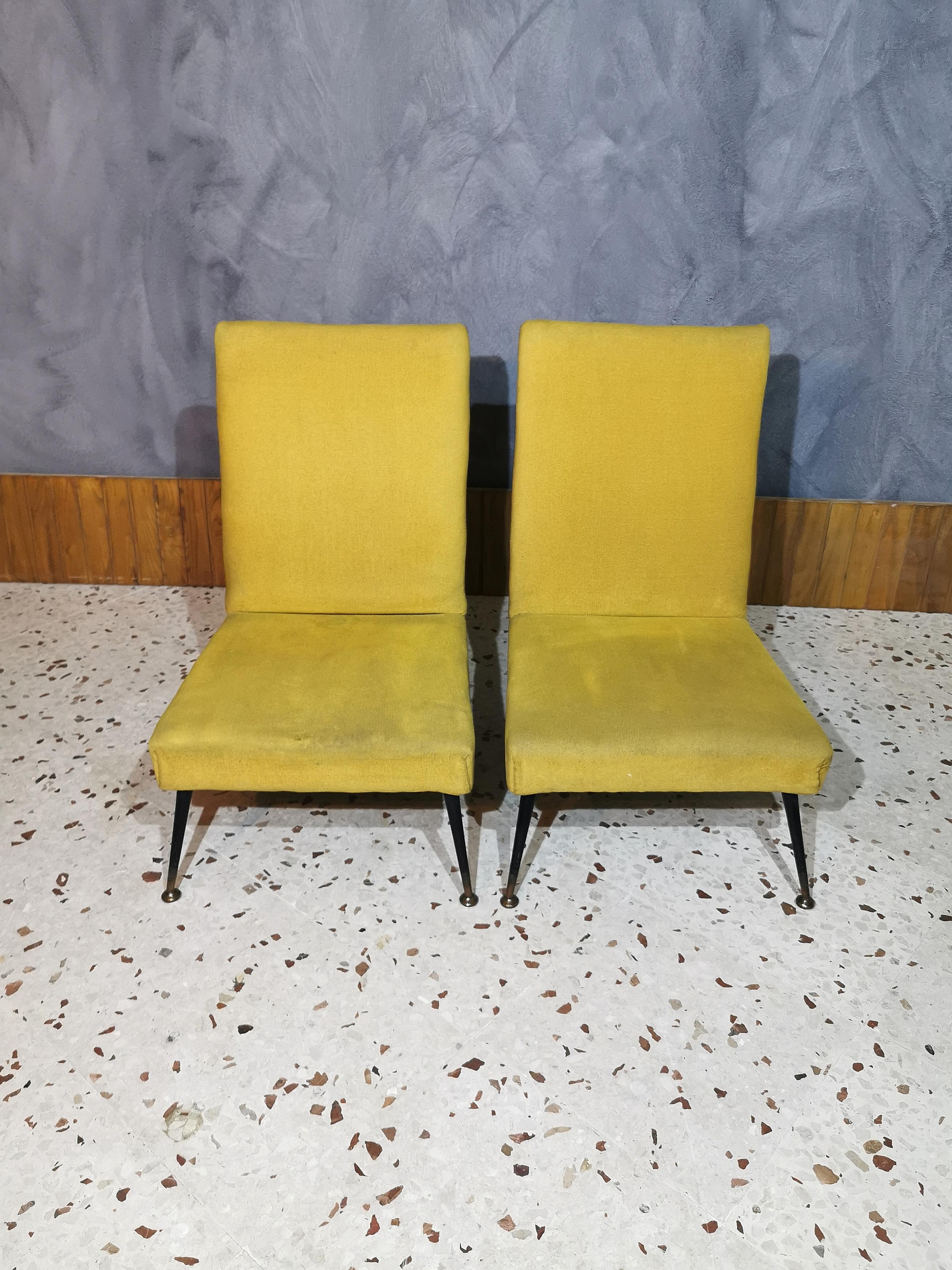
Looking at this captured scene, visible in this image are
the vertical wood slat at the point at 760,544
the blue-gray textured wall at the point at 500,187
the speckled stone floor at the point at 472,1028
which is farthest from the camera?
the vertical wood slat at the point at 760,544

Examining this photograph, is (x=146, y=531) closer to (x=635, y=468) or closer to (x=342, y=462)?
(x=342, y=462)

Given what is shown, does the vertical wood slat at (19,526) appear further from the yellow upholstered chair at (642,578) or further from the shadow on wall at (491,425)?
the yellow upholstered chair at (642,578)

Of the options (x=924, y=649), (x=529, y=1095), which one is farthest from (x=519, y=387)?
(x=924, y=649)

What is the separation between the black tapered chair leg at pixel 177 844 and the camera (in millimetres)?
1744

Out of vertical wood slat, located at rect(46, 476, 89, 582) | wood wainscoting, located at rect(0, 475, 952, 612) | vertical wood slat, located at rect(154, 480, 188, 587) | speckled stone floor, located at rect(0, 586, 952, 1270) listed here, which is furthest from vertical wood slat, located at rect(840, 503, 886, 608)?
vertical wood slat, located at rect(46, 476, 89, 582)

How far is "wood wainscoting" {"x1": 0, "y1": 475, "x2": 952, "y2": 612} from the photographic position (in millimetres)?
2744

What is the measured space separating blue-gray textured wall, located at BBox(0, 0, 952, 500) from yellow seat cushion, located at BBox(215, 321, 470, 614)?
2.25 ft

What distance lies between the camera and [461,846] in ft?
5.74

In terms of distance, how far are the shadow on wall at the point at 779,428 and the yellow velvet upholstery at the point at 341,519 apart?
105 centimetres

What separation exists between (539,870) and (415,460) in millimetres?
841

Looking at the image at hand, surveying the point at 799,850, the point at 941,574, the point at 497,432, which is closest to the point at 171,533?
the point at 497,432

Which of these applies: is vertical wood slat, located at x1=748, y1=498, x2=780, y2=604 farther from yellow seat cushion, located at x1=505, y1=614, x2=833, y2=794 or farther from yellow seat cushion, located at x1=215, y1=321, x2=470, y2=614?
yellow seat cushion, located at x1=215, y1=321, x2=470, y2=614

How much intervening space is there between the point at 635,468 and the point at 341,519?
0.60 meters

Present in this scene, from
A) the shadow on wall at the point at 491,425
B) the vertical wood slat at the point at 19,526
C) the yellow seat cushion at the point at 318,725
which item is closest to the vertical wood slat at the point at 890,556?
the shadow on wall at the point at 491,425
